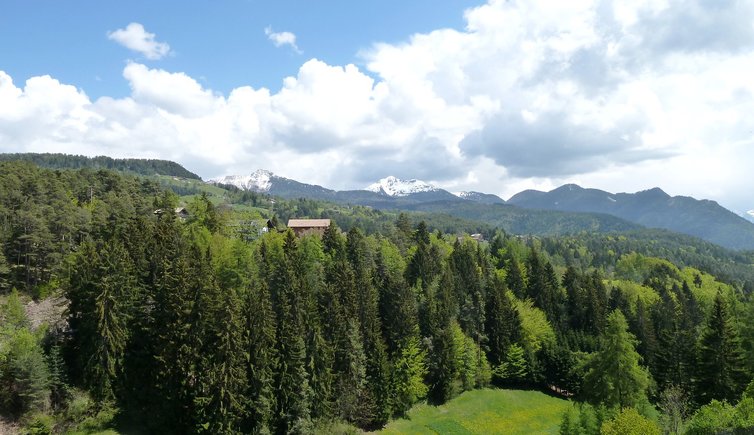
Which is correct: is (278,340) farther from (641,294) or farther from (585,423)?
(641,294)

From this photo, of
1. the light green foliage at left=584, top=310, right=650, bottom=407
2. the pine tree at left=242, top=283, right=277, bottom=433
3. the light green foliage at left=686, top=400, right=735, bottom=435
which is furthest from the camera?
the pine tree at left=242, top=283, right=277, bottom=433

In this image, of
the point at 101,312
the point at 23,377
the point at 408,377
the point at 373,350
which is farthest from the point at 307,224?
the point at 23,377

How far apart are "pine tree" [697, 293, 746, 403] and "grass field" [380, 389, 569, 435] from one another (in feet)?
64.1

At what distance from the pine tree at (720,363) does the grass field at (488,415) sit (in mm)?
19545

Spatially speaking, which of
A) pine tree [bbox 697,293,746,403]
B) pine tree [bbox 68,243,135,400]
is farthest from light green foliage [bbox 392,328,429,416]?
pine tree [bbox 697,293,746,403]

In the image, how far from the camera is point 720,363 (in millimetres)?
59500

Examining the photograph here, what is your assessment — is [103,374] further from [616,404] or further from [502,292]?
[502,292]

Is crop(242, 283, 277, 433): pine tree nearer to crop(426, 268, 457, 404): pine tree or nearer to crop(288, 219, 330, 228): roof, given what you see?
crop(426, 268, 457, 404): pine tree

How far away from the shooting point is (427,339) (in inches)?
3039

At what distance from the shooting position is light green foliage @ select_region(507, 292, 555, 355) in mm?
89688

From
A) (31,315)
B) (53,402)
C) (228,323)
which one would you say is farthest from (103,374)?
(31,315)

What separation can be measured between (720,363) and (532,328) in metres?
34.8

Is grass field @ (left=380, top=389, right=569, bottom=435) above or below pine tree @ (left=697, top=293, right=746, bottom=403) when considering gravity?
below

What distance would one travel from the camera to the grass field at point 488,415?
65375 millimetres
